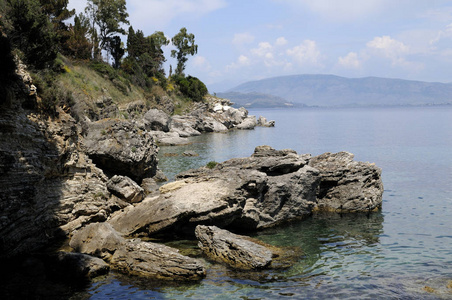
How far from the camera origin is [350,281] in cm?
1542

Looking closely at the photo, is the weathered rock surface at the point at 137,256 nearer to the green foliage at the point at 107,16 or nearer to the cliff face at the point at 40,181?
the cliff face at the point at 40,181

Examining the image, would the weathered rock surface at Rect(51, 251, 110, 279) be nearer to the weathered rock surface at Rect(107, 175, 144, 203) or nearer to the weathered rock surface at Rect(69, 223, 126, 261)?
the weathered rock surface at Rect(69, 223, 126, 261)

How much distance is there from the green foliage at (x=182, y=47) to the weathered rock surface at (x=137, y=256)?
359ft

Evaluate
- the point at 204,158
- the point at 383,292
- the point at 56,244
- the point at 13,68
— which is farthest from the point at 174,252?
the point at 204,158

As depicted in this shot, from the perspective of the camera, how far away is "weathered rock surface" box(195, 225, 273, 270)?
53.7ft

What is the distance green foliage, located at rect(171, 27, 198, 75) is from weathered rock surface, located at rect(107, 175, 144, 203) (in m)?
102

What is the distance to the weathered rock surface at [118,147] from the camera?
26.8 meters

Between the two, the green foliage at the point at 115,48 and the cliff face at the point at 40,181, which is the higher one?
the green foliage at the point at 115,48

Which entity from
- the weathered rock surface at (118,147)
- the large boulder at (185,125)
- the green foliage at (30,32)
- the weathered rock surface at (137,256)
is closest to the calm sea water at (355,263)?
the weathered rock surface at (137,256)

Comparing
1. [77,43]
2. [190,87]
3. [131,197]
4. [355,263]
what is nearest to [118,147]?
[131,197]

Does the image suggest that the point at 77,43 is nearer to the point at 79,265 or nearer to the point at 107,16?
the point at 107,16

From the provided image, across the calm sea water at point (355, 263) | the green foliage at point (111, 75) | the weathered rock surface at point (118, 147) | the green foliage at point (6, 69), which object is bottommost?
the calm sea water at point (355, 263)

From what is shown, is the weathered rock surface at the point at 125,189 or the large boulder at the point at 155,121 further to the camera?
the large boulder at the point at 155,121

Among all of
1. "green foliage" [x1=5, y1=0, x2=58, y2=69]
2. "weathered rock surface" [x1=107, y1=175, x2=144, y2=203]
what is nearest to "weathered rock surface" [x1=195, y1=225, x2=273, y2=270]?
"weathered rock surface" [x1=107, y1=175, x2=144, y2=203]
